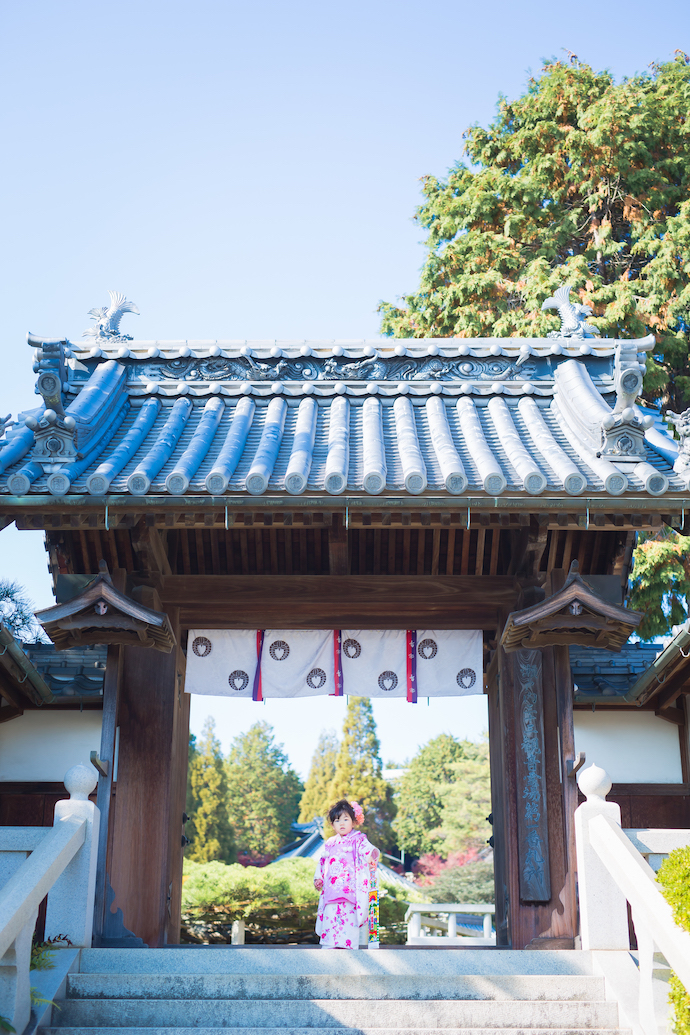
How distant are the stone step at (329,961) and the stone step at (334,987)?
11cm

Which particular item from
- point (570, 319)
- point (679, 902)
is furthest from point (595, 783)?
point (570, 319)

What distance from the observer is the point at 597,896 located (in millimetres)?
5926

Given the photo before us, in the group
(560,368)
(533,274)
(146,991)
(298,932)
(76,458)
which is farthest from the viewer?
(298,932)

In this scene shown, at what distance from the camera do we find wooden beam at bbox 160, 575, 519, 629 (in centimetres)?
802

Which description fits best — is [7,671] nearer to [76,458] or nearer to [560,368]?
[76,458]

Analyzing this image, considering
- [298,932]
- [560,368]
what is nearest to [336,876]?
[560,368]

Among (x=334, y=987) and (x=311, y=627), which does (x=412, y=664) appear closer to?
(x=311, y=627)

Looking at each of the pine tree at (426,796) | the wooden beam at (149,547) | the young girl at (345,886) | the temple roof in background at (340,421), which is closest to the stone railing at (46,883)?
the wooden beam at (149,547)

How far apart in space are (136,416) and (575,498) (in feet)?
13.4

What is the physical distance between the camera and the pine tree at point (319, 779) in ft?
124

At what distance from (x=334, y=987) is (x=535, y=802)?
2.35 metres

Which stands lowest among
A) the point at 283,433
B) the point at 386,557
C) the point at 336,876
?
the point at 336,876

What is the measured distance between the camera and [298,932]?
1809 centimetres

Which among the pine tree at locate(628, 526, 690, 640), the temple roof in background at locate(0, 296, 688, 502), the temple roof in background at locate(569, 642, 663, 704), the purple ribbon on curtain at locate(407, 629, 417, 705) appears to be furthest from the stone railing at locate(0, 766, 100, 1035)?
the pine tree at locate(628, 526, 690, 640)
